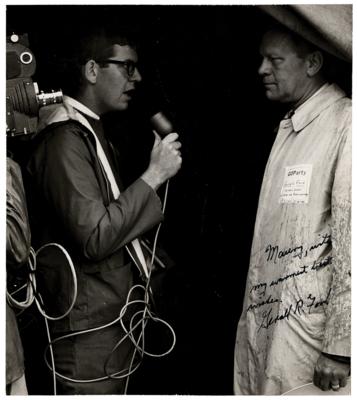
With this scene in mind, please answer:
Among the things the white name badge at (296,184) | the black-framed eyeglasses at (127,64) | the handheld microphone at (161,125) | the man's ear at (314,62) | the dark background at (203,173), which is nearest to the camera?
the white name badge at (296,184)

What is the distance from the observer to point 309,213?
8.39ft

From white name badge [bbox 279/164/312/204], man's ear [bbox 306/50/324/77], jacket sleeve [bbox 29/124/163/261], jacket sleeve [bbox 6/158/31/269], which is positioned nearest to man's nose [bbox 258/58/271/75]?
man's ear [bbox 306/50/324/77]

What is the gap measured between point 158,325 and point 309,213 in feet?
3.49

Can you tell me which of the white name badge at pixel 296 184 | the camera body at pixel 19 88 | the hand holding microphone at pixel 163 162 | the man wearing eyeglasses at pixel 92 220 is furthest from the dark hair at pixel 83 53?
the white name badge at pixel 296 184

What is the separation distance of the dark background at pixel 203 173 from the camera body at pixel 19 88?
2.71 ft

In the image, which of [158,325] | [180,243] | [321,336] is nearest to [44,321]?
[158,325]

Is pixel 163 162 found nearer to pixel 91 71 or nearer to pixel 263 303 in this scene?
pixel 91 71

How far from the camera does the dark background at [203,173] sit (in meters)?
3.40

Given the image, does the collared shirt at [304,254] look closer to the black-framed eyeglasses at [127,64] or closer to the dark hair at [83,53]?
the black-framed eyeglasses at [127,64]

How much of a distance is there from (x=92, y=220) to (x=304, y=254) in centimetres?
80

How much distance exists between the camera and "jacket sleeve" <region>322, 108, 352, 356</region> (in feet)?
7.92

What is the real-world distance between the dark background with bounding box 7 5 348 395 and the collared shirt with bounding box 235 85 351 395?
2.13ft

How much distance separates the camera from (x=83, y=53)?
2930mm
